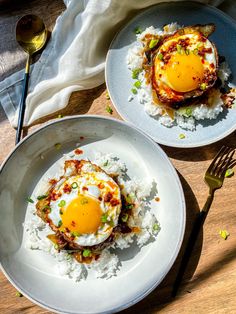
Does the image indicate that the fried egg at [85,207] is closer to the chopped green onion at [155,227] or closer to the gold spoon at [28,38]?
the chopped green onion at [155,227]

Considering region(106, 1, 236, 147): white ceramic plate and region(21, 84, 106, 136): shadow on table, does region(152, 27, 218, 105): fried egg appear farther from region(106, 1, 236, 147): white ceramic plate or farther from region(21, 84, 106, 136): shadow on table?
region(21, 84, 106, 136): shadow on table

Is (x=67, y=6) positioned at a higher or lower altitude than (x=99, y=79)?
higher

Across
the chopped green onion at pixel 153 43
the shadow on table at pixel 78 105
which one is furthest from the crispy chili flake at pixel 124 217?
the chopped green onion at pixel 153 43

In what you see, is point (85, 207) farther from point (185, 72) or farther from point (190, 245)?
point (185, 72)

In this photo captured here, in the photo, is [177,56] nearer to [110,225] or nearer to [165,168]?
[165,168]

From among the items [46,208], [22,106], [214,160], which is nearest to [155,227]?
[214,160]

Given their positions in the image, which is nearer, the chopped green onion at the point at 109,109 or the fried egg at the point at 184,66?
the fried egg at the point at 184,66

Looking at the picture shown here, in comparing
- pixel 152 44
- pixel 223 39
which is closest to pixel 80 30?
pixel 152 44
